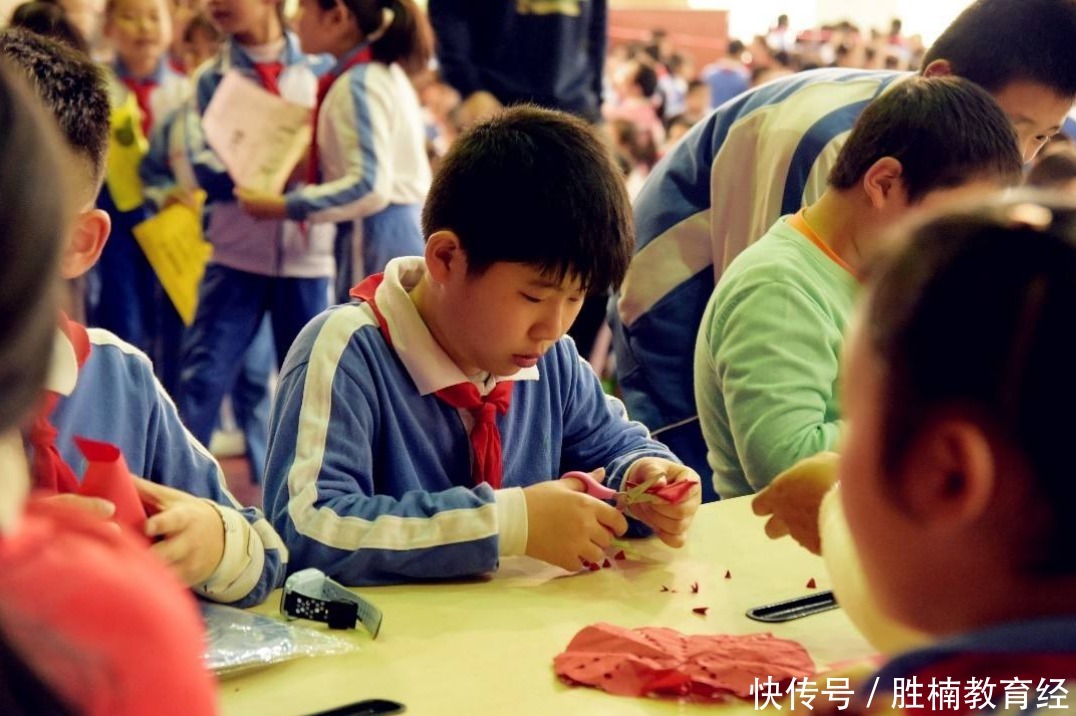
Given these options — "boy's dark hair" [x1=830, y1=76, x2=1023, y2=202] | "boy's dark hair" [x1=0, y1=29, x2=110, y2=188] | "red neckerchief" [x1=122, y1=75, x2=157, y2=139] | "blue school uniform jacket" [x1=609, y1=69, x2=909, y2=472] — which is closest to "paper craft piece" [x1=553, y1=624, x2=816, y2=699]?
"boy's dark hair" [x1=0, y1=29, x2=110, y2=188]

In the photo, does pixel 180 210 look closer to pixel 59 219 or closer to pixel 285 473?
pixel 285 473

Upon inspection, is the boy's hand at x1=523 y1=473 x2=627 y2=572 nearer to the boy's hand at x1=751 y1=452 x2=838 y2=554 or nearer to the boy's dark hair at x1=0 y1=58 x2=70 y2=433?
the boy's hand at x1=751 y1=452 x2=838 y2=554

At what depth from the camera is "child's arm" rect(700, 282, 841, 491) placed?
1.75 metres

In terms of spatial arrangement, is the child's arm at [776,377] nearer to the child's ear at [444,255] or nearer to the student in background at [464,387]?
the student in background at [464,387]

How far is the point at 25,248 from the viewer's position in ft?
2.00

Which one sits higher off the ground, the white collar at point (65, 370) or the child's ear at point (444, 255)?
the child's ear at point (444, 255)

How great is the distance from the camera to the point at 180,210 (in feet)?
12.7

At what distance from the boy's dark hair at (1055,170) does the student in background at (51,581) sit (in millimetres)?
2678

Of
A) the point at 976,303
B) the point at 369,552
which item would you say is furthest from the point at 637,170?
the point at 976,303

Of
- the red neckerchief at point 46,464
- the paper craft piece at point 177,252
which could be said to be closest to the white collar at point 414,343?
the red neckerchief at point 46,464

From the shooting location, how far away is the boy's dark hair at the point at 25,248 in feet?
1.99

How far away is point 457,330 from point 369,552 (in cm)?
31

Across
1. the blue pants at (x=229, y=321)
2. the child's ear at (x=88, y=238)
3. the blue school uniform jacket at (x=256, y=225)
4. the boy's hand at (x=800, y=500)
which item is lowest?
the blue pants at (x=229, y=321)

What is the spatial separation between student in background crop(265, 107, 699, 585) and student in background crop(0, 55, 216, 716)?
0.73m
